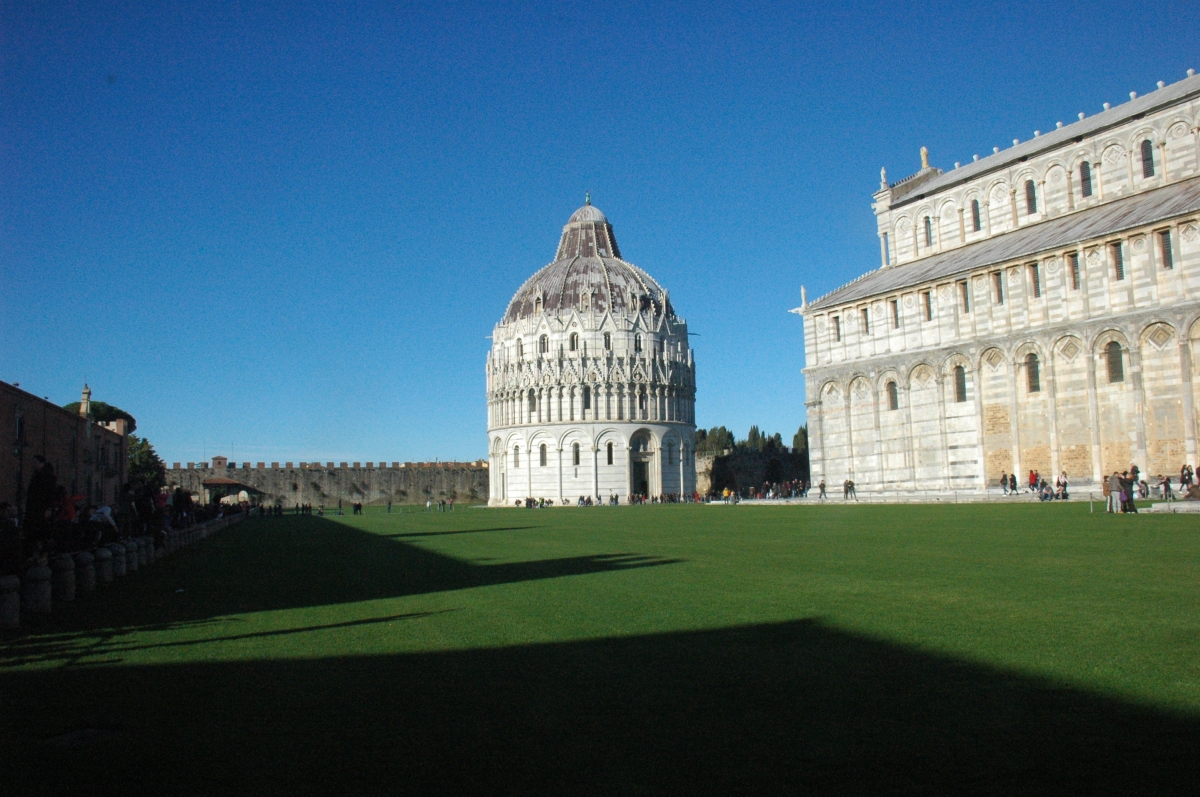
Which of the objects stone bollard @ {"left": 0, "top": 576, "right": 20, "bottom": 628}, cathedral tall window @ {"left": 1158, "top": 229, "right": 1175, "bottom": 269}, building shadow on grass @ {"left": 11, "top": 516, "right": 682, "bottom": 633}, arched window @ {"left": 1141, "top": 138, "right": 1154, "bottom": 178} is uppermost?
arched window @ {"left": 1141, "top": 138, "right": 1154, "bottom": 178}

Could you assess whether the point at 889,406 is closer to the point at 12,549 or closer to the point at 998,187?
the point at 998,187

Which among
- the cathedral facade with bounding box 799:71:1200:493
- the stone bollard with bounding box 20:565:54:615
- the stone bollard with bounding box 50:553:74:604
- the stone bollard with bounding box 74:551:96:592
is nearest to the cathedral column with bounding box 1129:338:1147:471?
the cathedral facade with bounding box 799:71:1200:493

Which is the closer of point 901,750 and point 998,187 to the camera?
point 901,750

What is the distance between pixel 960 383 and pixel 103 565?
114 feet

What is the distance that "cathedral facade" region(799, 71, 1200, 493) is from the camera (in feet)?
108

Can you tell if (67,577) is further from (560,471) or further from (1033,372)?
(560,471)

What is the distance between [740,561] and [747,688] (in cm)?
819

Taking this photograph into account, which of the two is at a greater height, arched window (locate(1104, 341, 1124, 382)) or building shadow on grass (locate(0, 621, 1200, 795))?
arched window (locate(1104, 341, 1124, 382))

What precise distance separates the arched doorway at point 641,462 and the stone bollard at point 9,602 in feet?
222

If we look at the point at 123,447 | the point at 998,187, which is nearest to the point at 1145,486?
the point at 998,187

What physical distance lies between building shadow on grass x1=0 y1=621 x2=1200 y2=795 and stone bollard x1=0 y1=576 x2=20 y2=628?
2.71 m

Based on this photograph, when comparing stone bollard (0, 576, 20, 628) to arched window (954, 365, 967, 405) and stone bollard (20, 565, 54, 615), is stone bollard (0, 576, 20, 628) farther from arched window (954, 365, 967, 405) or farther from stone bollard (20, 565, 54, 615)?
arched window (954, 365, 967, 405)

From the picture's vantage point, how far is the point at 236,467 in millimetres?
92562

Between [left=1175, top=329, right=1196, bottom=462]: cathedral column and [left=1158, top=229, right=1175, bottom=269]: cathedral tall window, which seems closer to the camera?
[left=1175, top=329, right=1196, bottom=462]: cathedral column
